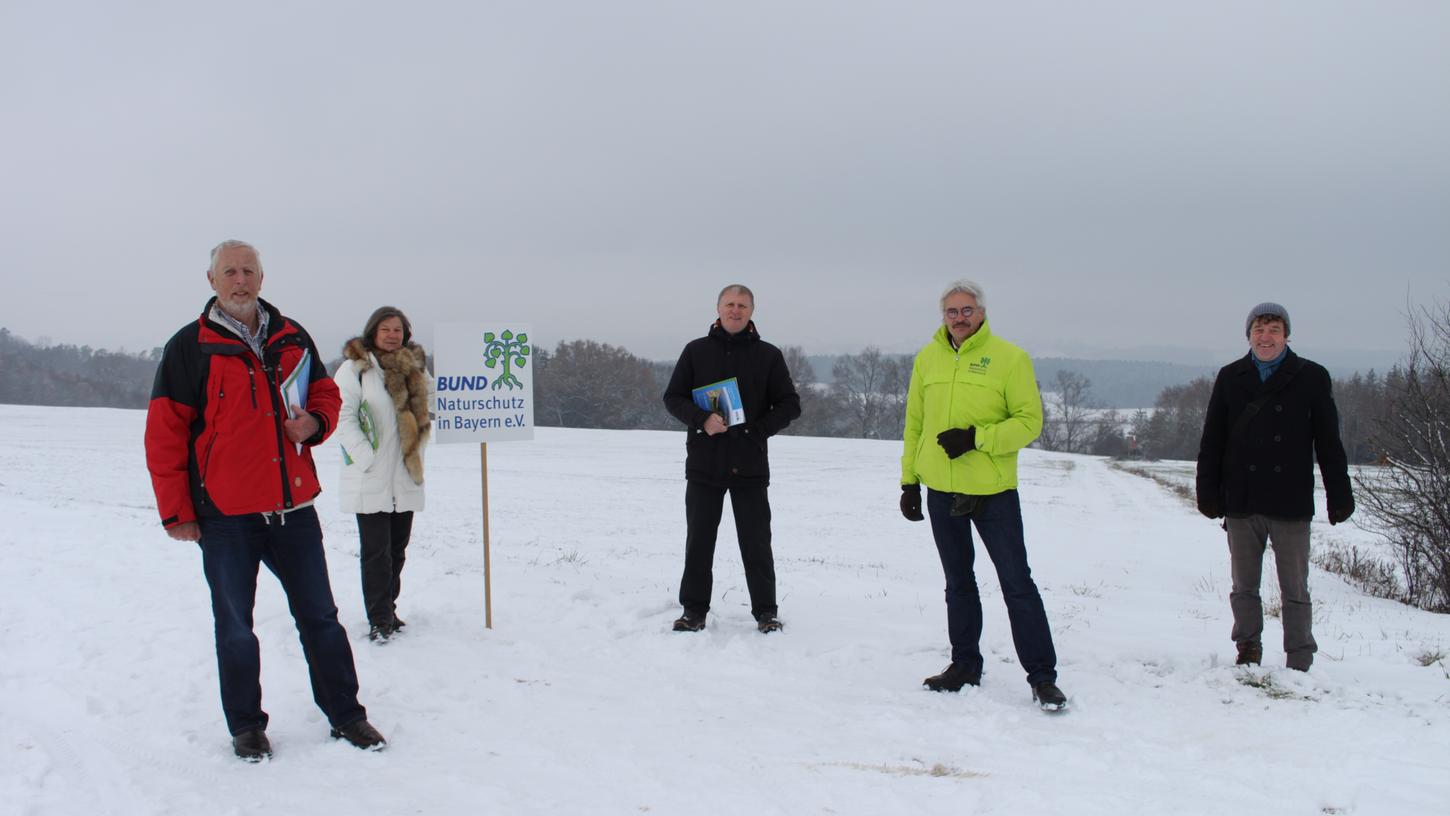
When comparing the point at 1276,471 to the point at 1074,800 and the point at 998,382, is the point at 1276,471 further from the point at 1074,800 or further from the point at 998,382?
the point at 1074,800

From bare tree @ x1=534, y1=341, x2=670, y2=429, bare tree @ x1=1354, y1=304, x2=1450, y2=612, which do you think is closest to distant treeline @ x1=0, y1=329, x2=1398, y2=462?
bare tree @ x1=534, y1=341, x2=670, y2=429

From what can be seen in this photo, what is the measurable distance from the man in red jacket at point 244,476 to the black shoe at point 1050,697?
3.58m

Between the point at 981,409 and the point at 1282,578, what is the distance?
227 centimetres

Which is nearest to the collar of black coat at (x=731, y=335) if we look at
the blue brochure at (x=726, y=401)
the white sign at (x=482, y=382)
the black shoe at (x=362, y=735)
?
the blue brochure at (x=726, y=401)

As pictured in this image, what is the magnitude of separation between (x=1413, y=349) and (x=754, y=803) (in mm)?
11510

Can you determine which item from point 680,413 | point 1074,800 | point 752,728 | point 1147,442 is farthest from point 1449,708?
point 1147,442

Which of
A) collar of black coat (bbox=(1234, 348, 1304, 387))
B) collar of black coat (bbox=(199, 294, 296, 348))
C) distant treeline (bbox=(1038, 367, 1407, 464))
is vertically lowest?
distant treeline (bbox=(1038, 367, 1407, 464))

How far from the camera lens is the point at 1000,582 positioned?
5.21 metres

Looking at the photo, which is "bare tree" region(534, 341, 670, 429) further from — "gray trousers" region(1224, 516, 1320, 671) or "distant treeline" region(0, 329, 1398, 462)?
"gray trousers" region(1224, 516, 1320, 671)

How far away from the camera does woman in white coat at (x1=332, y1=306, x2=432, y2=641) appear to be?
6.09 meters

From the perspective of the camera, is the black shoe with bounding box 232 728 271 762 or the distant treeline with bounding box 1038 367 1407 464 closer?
the black shoe with bounding box 232 728 271 762

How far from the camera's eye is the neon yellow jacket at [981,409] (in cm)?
502

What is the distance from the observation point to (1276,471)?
5328 millimetres

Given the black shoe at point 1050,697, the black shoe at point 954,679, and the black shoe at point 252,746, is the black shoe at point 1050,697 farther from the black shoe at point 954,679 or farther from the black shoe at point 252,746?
the black shoe at point 252,746
